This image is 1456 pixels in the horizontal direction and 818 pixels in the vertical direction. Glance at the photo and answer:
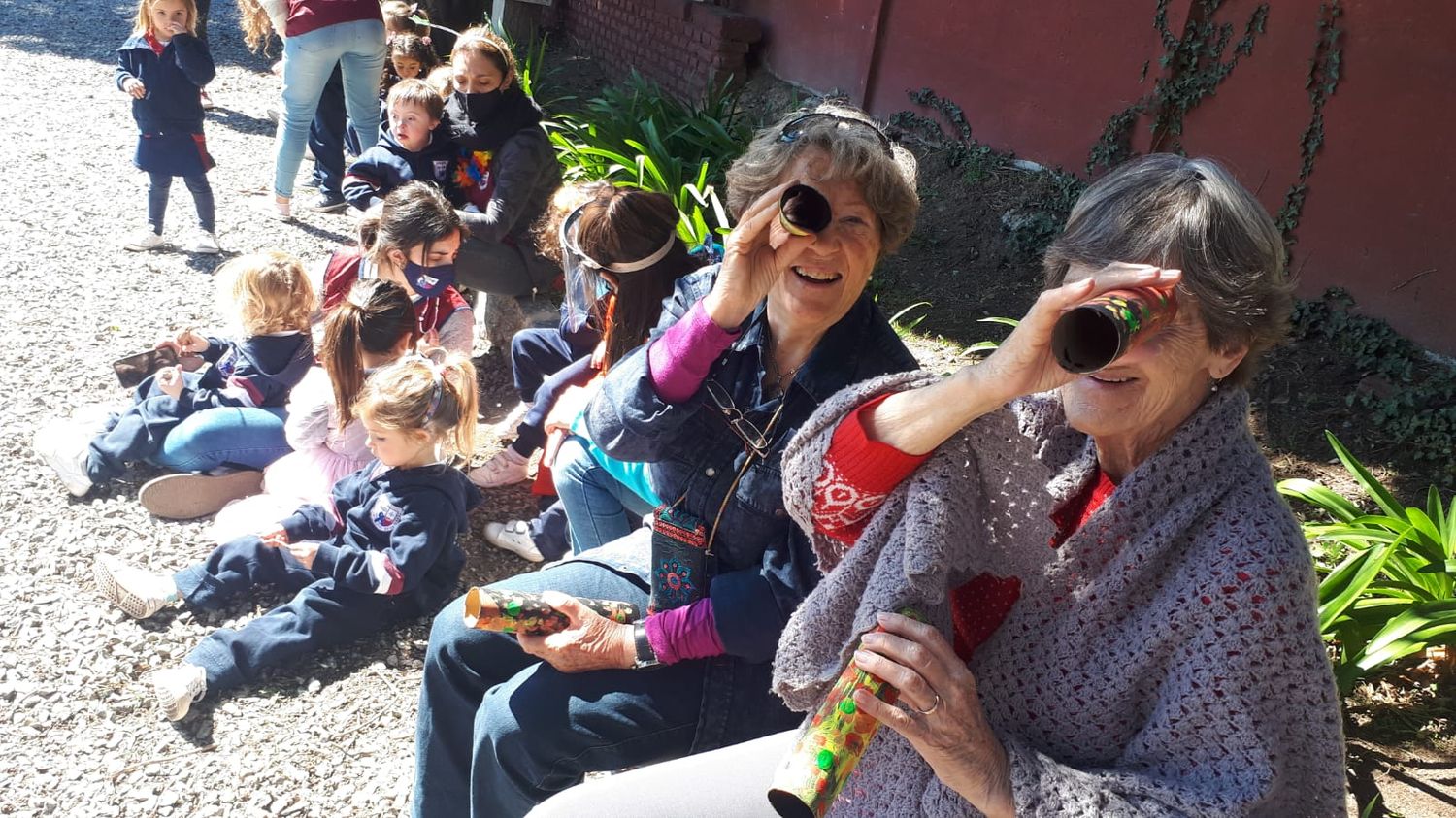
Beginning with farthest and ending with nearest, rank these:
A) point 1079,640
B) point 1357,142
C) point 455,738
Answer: point 1357,142 < point 455,738 < point 1079,640

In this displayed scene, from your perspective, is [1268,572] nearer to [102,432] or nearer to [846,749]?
[846,749]

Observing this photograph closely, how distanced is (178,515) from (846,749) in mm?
3151

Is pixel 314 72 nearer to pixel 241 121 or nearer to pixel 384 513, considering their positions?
pixel 241 121

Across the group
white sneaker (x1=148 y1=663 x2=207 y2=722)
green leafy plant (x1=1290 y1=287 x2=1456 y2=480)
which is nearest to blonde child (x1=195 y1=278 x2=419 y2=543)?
white sneaker (x1=148 y1=663 x2=207 y2=722)

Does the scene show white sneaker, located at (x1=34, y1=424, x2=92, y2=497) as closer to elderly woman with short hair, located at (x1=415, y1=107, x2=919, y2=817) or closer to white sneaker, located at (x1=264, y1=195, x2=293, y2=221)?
elderly woman with short hair, located at (x1=415, y1=107, x2=919, y2=817)

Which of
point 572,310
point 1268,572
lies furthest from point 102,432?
point 1268,572

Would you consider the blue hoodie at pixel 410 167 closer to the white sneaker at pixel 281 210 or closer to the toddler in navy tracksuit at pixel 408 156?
the toddler in navy tracksuit at pixel 408 156

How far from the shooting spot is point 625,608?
2.22m

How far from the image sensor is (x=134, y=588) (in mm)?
3201

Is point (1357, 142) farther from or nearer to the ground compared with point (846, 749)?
farther from the ground

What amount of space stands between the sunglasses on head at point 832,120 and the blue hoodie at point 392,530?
1524 millimetres

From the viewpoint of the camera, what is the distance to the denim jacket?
207 centimetres

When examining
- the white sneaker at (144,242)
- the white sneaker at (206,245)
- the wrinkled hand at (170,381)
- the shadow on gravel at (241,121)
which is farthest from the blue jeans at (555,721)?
the shadow on gravel at (241,121)

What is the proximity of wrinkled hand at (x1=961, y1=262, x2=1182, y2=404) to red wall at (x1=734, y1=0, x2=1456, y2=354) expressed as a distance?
3610 millimetres
